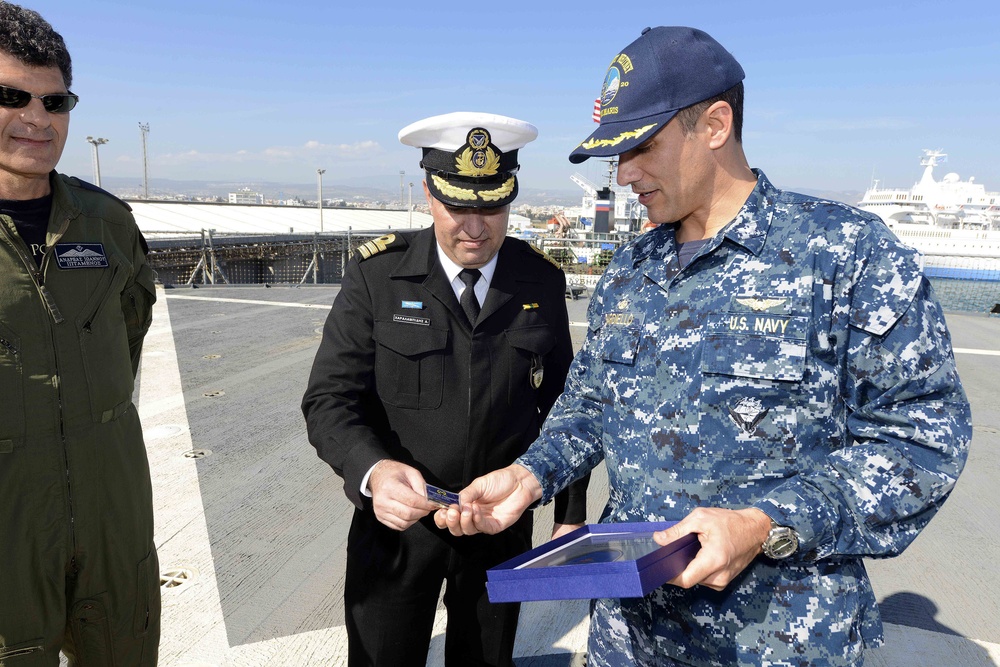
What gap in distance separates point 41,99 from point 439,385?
1.31 metres

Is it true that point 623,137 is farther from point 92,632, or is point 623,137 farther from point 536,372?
point 92,632

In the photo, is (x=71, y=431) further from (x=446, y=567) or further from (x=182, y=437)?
(x=182, y=437)

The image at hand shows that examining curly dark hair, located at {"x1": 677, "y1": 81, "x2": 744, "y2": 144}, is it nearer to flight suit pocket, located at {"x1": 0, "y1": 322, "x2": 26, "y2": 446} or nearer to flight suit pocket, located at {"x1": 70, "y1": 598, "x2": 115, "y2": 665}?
flight suit pocket, located at {"x1": 0, "y1": 322, "x2": 26, "y2": 446}

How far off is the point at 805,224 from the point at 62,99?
6.38 ft

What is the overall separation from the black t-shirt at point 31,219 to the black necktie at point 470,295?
1.15 meters

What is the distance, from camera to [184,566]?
2609 mm

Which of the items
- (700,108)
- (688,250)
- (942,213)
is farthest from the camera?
(942,213)

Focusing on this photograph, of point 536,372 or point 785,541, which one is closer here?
point 785,541

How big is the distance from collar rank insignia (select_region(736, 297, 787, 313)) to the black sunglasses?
1847 mm

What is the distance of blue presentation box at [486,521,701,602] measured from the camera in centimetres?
101

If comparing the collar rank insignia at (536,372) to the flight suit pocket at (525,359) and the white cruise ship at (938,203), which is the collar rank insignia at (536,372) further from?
the white cruise ship at (938,203)

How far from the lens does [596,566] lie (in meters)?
1.03

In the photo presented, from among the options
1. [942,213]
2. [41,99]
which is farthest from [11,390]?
[942,213]

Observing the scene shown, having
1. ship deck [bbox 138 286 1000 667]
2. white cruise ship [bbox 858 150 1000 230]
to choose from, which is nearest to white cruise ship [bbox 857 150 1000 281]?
white cruise ship [bbox 858 150 1000 230]
